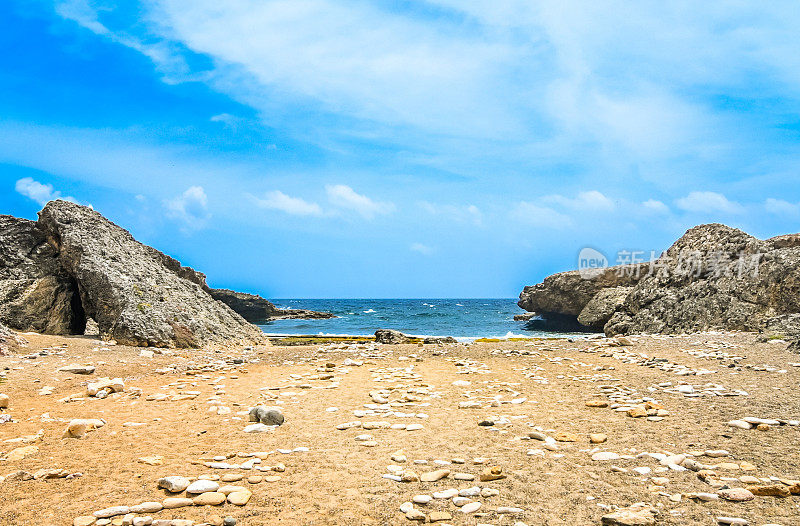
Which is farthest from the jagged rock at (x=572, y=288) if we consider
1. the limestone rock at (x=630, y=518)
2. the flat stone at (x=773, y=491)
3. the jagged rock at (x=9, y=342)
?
the limestone rock at (x=630, y=518)

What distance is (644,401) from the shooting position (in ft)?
25.7

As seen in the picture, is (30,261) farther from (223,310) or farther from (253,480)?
(253,480)

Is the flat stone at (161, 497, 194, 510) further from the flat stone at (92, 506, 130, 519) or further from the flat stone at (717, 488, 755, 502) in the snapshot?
the flat stone at (717, 488, 755, 502)

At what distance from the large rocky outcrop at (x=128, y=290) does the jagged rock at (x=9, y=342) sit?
2.63m

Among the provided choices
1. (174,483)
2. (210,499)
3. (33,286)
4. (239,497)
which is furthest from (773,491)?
(33,286)

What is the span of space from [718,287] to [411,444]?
24.1 meters

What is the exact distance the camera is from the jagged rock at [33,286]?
16.5m

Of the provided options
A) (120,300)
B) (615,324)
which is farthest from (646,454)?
(615,324)

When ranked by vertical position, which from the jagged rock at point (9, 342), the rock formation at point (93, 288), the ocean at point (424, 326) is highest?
the rock formation at point (93, 288)

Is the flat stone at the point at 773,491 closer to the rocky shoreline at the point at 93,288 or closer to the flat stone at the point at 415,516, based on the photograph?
the flat stone at the point at 415,516

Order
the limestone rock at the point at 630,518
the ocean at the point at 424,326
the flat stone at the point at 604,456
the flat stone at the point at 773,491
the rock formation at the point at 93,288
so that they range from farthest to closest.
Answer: the ocean at the point at 424,326, the rock formation at the point at 93,288, the flat stone at the point at 604,456, the flat stone at the point at 773,491, the limestone rock at the point at 630,518

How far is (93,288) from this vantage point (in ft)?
52.5

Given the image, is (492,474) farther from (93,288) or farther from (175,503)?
(93,288)

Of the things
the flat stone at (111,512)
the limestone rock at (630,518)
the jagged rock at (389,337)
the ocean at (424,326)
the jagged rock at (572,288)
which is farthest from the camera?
the jagged rock at (572,288)
